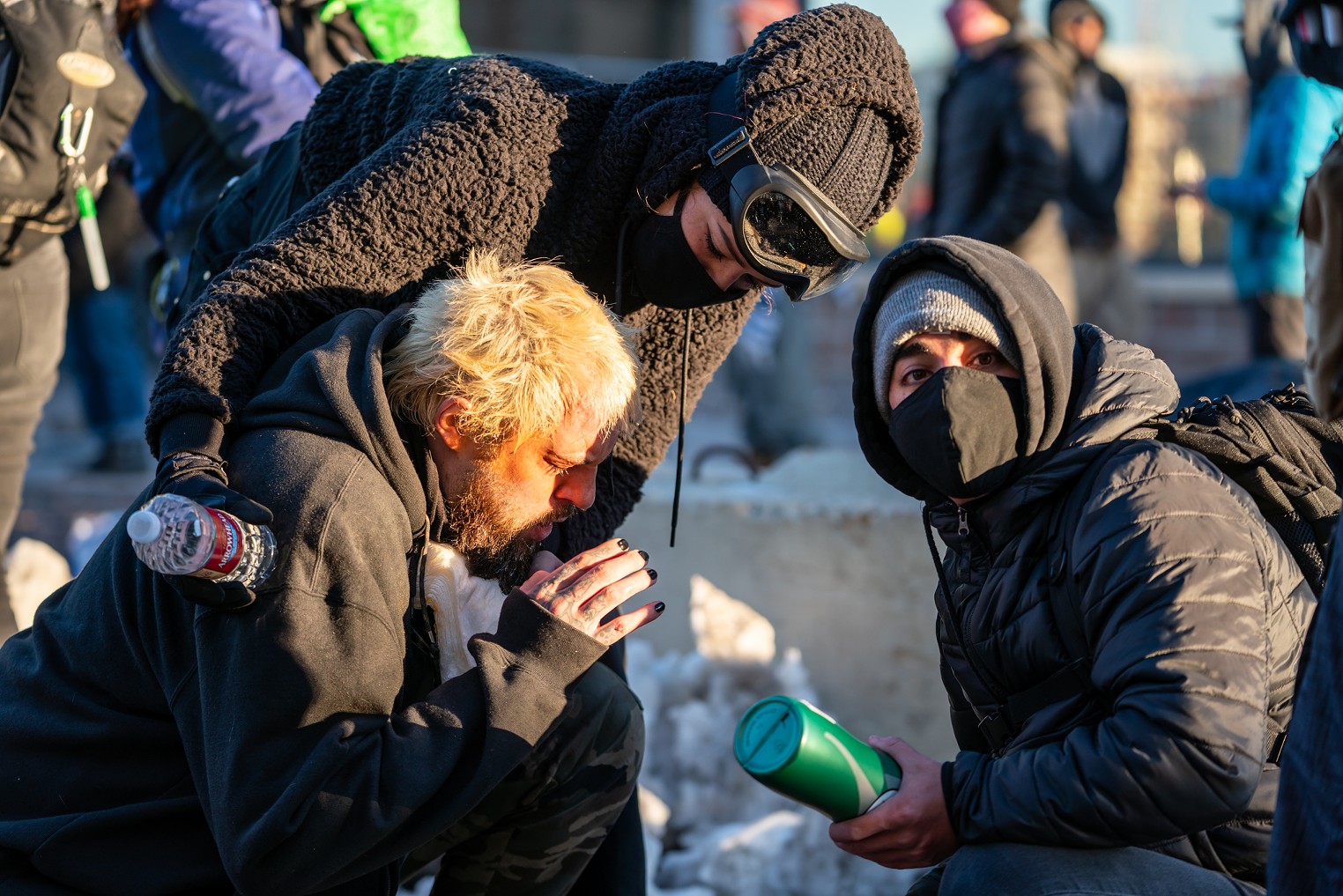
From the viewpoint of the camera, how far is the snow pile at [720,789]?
115 inches

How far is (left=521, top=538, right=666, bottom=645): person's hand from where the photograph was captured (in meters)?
1.85

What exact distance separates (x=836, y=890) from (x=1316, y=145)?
9.69 feet

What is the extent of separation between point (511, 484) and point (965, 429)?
666 millimetres

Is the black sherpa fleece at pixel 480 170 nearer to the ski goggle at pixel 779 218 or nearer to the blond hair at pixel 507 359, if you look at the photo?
the ski goggle at pixel 779 218

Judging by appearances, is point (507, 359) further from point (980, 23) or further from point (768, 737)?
point (980, 23)

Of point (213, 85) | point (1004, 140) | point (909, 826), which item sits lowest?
point (1004, 140)

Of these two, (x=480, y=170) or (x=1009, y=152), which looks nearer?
(x=480, y=170)

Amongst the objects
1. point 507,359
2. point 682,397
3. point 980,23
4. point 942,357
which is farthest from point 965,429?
point 980,23

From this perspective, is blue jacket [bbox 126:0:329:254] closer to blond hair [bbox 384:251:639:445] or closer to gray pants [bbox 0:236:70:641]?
gray pants [bbox 0:236:70:641]

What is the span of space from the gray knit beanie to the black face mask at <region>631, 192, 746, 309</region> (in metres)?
0.36

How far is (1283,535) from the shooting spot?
1854mm

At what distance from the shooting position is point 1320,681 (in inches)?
54.9

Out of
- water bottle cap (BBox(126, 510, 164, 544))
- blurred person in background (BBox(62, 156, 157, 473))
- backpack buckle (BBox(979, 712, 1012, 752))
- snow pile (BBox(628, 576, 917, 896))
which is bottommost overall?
blurred person in background (BBox(62, 156, 157, 473))

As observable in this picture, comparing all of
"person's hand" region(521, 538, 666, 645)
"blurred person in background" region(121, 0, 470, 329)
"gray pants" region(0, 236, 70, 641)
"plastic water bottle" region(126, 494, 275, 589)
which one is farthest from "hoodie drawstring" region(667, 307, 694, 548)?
"gray pants" region(0, 236, 70, 641)
